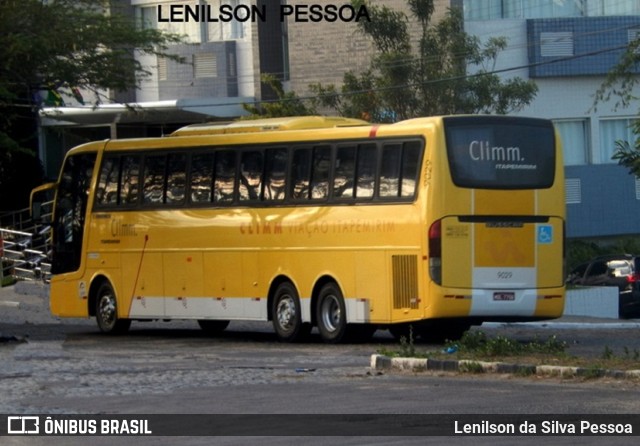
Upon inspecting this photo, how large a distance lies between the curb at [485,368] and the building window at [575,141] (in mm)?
27040

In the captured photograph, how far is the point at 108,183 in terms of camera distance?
25516 millimetres

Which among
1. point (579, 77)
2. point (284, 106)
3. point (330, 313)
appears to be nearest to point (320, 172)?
point (330, 313)

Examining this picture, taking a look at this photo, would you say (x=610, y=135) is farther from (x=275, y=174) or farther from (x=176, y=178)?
(x=275, y=174)

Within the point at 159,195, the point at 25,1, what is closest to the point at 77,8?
the point at 25,1

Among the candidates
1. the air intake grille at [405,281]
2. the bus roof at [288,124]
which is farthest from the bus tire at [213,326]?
the air intake grille at [405,281]

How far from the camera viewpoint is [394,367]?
16578 millimetres

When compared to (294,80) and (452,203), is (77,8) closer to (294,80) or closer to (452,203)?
(452,203)

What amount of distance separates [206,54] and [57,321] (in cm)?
1831

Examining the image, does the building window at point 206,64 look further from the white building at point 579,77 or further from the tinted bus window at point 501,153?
the tinted bus window at point 501,153

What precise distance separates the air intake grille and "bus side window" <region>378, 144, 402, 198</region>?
1.01 m

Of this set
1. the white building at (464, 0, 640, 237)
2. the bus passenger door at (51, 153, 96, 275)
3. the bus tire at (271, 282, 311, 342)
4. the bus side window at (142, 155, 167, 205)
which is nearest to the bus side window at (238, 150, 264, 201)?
the bus tire at (271, 282, 311, 342)

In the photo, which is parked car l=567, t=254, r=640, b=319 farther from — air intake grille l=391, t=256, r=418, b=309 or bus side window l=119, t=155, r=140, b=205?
bus side window l=119, t=155, r=140, b=205

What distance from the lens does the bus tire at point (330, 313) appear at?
21.8 m

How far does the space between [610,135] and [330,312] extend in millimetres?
23361
